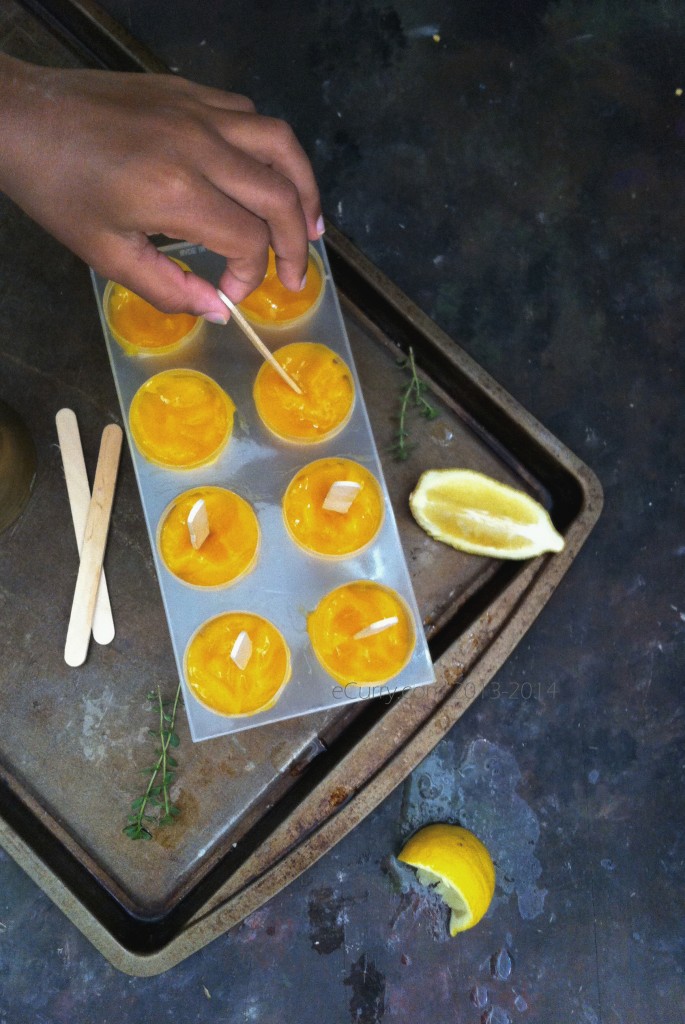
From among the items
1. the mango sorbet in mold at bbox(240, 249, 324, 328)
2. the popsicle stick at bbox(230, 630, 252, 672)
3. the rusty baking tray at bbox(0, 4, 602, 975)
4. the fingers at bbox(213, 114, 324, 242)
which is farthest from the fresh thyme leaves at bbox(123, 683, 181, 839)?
the fingers at bbox(213, 114, 324, 242)

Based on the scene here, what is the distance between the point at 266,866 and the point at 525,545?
40.6 inches

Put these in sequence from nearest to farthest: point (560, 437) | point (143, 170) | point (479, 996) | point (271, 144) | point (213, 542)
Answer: point (143, 170), point (271, 144), point (213, 542), point (479, 996), point (560, 437)

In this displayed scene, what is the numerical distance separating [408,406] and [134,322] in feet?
2.42

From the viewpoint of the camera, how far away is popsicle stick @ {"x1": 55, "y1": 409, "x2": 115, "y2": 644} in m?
2.12

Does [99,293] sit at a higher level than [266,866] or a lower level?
higher

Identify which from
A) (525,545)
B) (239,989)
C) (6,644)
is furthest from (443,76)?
(239,989)

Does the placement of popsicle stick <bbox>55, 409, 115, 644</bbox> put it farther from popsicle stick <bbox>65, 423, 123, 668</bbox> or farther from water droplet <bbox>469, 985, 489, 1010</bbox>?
water droplet <bbox>469, 985, 489, 1010</bbox>

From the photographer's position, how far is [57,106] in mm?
1482

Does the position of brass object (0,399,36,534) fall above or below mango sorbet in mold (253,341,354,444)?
below

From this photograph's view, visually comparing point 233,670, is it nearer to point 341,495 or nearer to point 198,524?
point 198,524

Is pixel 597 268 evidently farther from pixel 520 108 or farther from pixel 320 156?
pixel 320 156

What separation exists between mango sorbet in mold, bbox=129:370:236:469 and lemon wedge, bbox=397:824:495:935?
3.84 feet

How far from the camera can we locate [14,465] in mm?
2043

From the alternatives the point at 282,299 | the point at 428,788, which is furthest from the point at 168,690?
the point at 282,299
